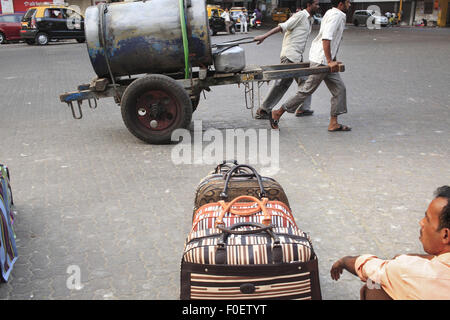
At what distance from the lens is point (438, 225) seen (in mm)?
2059

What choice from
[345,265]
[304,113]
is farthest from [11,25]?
[345,265]

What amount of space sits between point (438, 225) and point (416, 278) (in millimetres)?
231

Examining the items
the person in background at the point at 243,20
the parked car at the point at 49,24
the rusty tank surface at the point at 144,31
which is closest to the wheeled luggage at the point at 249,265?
the rusty tank surface at the point at 144,31

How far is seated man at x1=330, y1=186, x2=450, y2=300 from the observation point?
78.4 inches

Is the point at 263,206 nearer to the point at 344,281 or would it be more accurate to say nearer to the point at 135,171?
the point at 344,281

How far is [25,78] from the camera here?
13031 millimetres

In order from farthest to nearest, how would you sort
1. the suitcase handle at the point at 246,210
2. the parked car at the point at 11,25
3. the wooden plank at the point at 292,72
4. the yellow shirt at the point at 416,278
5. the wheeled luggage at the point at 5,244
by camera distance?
the parked car at the point at 11,25
the wooden plank at the point at 292,72
the wheeled luggage at the point at 5,244
the suitcase handle at the point at 246,210
the yellow shirt at the point at 416,278

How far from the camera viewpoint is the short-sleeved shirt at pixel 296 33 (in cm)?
726

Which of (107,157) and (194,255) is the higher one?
(194,255)

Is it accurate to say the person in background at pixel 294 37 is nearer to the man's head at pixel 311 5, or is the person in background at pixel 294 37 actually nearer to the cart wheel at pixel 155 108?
the man's head at pixel 311 5

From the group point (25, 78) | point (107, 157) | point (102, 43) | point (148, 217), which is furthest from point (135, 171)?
point (25, 78)

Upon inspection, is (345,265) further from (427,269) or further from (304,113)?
(304,113)

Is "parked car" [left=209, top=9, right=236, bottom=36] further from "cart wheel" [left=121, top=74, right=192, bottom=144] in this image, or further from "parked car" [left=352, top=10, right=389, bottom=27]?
"cart wheel" [left=121, top=74, right=192, bottom=144]

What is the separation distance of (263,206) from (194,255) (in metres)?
0.48
